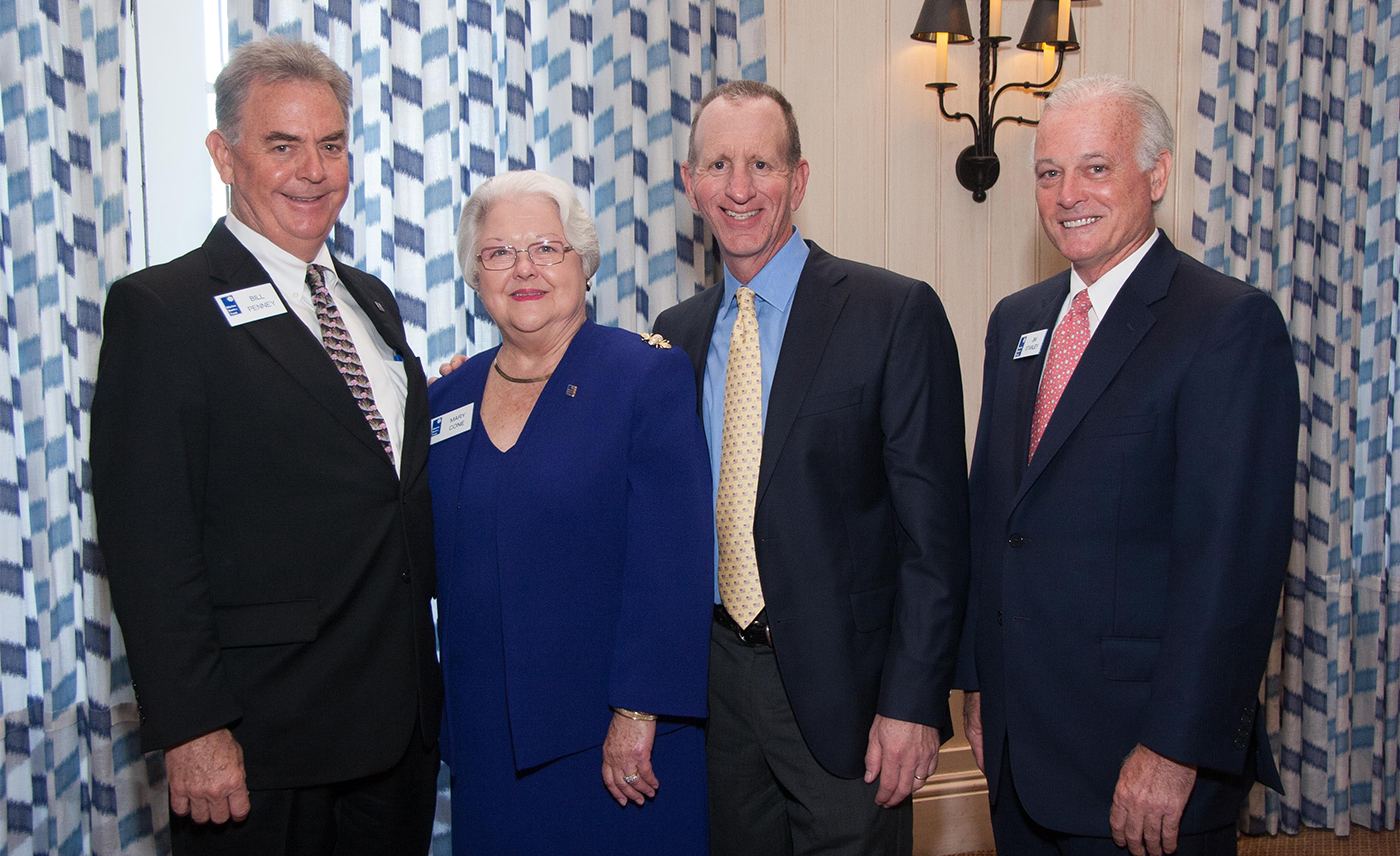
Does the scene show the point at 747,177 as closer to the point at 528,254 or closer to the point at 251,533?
the point at 528,254

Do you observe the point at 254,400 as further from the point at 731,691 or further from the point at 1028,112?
the point at 1028,112

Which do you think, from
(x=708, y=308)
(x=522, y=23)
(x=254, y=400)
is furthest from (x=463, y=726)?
(x=522, y=23)

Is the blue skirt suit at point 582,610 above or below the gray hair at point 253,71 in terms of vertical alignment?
below

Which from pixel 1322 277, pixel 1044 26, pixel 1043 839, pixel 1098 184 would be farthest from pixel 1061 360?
pixel 1322 277

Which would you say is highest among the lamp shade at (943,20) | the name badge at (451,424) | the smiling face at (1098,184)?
the lamp shade at (943,20)

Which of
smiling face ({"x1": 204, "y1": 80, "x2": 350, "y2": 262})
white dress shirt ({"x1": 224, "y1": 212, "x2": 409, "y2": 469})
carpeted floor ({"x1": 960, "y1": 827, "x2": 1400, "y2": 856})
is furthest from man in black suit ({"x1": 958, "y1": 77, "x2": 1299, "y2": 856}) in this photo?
carpeted floor ({"x1": 960, "y1": 827, "x2": 1400, "y2": 856})

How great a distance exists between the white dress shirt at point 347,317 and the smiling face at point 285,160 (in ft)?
0.08

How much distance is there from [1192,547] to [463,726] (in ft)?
4.35

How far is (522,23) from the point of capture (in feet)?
9.78

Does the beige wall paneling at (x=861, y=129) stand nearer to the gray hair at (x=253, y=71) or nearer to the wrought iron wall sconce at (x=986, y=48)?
the wrought iron wall sconce at (x=986, y=48)

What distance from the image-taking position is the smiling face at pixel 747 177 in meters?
1.99

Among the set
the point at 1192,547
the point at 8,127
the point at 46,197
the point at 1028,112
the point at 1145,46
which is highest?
the point at 1145,46

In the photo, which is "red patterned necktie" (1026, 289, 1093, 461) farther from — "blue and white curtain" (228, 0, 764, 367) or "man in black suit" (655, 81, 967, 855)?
"blue and white curtain" (228, 0, 764, 367)

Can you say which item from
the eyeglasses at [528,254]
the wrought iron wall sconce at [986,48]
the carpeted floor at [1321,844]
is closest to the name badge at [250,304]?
the eyeglasses at [528,254]
